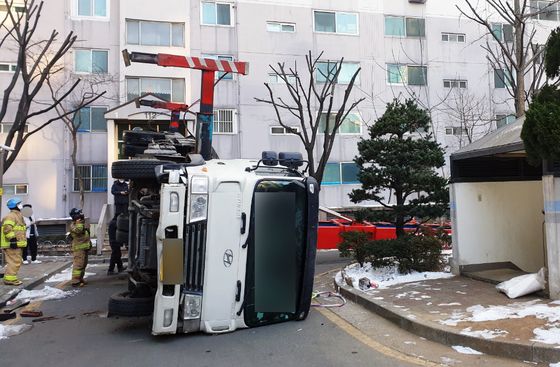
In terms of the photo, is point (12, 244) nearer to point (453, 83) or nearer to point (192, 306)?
point (192, 306)

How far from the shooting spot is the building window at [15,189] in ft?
70.0

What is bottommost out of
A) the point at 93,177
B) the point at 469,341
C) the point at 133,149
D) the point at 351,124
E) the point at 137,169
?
the point at 469,341

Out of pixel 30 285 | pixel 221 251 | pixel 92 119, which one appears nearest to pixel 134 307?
pixel 221 251

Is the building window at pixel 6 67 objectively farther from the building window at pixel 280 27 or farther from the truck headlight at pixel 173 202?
the truck headlight at pixel 173 202

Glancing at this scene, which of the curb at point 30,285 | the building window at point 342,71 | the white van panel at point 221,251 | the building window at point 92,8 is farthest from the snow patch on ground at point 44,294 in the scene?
the building window at point 342,71

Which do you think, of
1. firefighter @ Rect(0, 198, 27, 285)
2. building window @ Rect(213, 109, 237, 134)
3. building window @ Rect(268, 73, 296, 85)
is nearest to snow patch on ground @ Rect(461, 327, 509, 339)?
firefighter @ Rect(0, 198, 27, 285)

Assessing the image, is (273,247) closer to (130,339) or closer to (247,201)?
(247,201)

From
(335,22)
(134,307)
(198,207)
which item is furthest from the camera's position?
(335,22)

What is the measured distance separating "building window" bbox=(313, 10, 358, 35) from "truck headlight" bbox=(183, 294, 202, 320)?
70.4 feet

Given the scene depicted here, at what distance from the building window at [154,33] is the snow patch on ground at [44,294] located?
51.6 feet

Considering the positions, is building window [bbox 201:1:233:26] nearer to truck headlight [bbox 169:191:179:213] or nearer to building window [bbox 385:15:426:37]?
building window [bbox 385:15:426:37]

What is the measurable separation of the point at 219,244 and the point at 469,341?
2974 millimetres

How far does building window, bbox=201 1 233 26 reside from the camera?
2350 centimetres

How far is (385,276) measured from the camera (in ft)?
30.2
